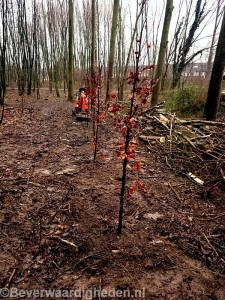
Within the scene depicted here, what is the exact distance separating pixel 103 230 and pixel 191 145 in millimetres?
3340

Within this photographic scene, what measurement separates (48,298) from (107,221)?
4.12 feet

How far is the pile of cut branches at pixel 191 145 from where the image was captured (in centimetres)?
456

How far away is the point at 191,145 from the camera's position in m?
5.39

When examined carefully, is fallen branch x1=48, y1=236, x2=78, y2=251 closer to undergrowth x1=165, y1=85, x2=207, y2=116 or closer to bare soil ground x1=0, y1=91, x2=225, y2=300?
bare soil ground x1=0, y1=91, x2=225, y2=300

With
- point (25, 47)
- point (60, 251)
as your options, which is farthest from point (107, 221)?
point (25, 47)

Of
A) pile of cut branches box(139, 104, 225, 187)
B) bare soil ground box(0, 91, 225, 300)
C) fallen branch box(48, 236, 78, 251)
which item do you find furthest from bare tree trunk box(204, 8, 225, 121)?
fallen branch box(48, 236, 78, 251)

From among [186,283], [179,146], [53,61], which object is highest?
[53,61]

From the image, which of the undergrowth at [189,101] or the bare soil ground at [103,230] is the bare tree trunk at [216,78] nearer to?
the undergrowth at [189,101]

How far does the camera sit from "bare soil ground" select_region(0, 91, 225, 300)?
7.45 feet

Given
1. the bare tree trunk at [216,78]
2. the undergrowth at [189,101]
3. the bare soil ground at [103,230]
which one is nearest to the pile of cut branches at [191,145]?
the bare soil ground at [103,230]

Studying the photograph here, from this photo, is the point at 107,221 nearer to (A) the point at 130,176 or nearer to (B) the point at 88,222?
(B) the point at 88,222

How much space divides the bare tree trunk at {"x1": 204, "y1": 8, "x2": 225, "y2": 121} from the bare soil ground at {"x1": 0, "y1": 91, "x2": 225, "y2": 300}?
2.89 meters

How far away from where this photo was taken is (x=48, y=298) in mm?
2055

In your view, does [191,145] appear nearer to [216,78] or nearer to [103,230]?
[216,78]
